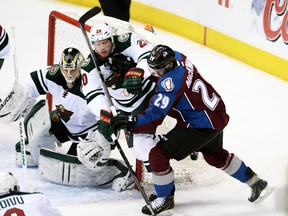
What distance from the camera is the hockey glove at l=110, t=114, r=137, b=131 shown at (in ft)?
15.4

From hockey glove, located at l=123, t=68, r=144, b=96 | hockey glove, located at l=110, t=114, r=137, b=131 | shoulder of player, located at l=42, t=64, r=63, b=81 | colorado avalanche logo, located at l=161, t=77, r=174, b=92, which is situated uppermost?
colorado avalanche logo, located at l=161, t=77, r=174, b=92

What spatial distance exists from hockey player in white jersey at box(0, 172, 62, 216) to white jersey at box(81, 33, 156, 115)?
1409 mm

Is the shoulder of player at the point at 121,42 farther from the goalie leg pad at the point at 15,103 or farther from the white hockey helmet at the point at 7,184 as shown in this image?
the white hockey helmet at the point at 7,184

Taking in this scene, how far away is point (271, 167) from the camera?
18.5ft

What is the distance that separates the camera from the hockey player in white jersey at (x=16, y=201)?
12.0 ft

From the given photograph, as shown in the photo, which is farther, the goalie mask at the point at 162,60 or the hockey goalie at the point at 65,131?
the hockey goalie at the point at 65,131

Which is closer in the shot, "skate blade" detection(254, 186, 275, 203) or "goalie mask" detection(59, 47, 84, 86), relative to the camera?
"skate blade" detection(254, 186, 275, 203)

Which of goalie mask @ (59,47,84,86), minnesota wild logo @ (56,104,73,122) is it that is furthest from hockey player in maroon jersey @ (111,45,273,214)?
minnesota wild logo @ (56,104,73,122)

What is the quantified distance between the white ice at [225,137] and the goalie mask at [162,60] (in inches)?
32.6

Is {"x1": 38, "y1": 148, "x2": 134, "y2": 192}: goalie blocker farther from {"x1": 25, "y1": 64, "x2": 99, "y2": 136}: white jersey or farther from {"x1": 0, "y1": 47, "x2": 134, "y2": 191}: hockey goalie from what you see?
{"x1": 25, "y1": 64, "x2": 99, "y2": 136}: white jersey

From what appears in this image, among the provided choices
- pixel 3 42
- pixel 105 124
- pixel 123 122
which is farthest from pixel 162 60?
pixel 3 42

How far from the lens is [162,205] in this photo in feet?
16.2

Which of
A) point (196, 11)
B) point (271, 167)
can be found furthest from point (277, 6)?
point (271, 167)

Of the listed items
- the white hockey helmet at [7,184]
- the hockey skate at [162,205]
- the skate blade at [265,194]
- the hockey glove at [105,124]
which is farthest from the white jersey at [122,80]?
the white hockey helmet at [7,184]
